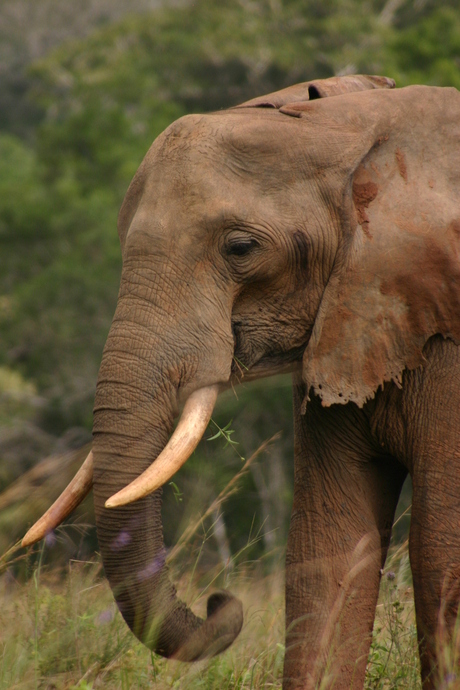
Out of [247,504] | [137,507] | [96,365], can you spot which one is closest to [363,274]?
[137,507]

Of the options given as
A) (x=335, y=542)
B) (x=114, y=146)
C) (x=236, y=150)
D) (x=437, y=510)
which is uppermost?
(x=114, y=146)

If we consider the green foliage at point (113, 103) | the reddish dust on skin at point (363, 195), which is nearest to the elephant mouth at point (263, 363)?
the reddish dust on skin at point (363, 195)

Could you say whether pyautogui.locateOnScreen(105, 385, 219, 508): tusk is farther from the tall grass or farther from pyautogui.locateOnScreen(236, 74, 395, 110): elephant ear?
pyautogui.locateOnScreen(236, 74, 395, 110): elephant ear

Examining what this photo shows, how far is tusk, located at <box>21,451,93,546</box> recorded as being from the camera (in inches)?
134

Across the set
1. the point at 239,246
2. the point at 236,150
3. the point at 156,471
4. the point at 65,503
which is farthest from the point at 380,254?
the point at 65,503

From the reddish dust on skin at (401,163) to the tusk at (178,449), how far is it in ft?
3.11

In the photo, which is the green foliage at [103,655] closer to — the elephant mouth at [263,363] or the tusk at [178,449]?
the tusk at [178,449]

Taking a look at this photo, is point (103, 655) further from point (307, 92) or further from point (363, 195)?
point (307, 92)

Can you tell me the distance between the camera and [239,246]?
356 cm

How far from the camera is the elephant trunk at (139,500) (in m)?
3.32

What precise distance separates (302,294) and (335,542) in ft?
3.19

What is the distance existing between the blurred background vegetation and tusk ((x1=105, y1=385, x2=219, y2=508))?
32.4ft

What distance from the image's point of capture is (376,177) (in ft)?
12.0

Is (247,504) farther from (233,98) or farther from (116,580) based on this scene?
(116,580)
